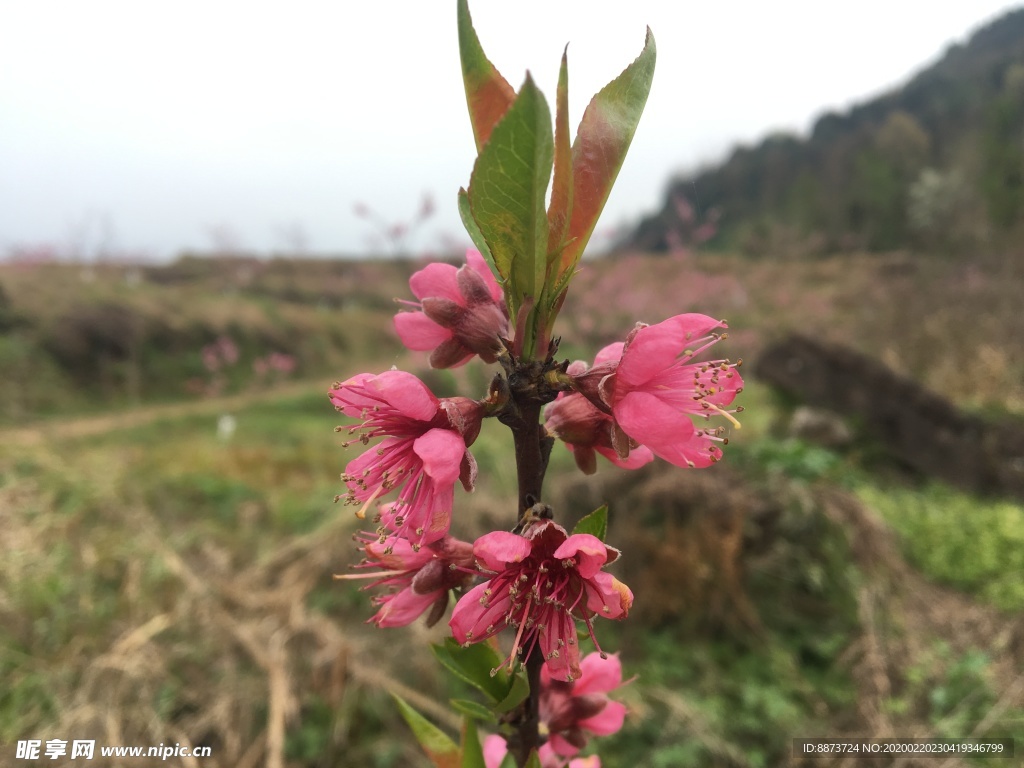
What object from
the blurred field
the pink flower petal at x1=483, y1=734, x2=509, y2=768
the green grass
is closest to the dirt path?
the blurred field

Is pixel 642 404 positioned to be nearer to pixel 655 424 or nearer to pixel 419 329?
pixel 655 424

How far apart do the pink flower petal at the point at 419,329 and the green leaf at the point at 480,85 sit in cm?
23

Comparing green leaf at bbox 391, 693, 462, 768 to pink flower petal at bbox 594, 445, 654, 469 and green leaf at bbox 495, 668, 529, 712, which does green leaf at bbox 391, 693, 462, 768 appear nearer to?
green leaf at bbox 495, 668, 529, 712

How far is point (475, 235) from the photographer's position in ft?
2.18

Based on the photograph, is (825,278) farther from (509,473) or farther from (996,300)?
(509,473)

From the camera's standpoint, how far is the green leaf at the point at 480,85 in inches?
23.4

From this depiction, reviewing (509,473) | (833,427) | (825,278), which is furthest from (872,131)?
(509,473)

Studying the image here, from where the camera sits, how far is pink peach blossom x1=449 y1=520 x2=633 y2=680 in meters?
0.58

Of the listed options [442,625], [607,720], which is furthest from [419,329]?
[442,625]

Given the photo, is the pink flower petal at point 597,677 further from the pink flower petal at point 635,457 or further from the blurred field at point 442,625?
the blurred field at point 442,625

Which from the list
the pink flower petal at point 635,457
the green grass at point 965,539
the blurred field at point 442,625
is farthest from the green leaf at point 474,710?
the green grass at point 965,539

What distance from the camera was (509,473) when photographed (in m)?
4.42

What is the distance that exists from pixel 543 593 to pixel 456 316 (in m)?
0.34

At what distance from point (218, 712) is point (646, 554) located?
6.79 ft
